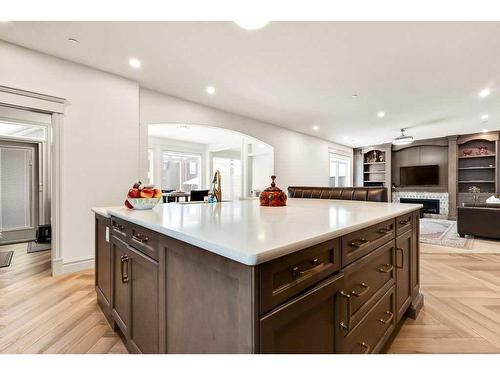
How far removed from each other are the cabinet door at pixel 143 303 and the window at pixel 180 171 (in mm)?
6948

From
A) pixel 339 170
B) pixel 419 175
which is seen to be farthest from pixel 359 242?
pixel 339 170

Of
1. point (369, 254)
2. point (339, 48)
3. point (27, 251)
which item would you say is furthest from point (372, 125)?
point (27, 251)

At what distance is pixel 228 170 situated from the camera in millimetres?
9227

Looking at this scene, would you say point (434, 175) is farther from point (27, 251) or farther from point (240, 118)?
point (27, 251)

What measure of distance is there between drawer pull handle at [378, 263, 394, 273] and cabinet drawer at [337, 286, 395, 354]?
5.2 inches

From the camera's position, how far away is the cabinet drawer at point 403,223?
1.65 m

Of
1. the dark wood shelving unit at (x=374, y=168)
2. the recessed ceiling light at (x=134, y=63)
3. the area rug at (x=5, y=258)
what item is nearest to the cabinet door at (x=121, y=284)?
the recessed ceiling light at (x=134, y=63)

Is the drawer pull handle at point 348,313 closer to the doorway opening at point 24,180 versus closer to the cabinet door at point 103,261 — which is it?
the cabinet door at point 103,261

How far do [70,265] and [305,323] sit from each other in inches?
125

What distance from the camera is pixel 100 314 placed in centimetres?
203

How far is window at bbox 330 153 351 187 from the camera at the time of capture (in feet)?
30.6

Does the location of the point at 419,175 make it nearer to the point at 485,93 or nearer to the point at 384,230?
the point at 485,93

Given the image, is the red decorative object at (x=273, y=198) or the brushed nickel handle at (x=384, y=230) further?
the red decorative object at (x=273, y=198)

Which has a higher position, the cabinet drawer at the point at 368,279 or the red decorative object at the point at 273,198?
the red decorative object at the point at 273,198
